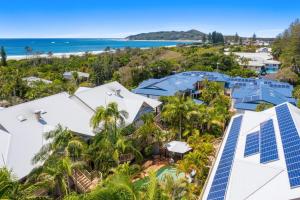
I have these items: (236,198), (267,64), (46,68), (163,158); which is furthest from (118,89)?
(267,64)

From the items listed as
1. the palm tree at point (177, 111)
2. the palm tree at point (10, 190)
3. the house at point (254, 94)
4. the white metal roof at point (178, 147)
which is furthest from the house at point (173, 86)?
the palm tree at point (10, 190)

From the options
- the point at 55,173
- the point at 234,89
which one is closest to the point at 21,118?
the point at 55,173

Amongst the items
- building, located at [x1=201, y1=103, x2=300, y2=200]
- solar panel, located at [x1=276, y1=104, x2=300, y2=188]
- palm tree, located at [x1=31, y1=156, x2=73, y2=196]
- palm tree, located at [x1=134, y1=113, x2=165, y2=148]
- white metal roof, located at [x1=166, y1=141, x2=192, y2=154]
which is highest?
solar panel, located at [x1=276, y1=104, x2=300, y2=188]

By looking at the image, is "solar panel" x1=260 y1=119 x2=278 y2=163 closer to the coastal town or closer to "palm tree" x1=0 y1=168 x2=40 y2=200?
the coastal town

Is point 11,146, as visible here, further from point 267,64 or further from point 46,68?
point 267,64

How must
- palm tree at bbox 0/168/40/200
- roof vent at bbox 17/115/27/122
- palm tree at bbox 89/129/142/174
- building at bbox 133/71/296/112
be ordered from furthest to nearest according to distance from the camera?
building at bbox 133/71/296/112, roof vent at bbox 17/115/27/122, palm tree at bbox 89/129/142/174, palm tree at bbox 0/168/40/200

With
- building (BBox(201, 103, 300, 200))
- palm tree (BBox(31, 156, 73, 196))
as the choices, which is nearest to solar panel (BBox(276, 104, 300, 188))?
building (BBox(201, 103, 300, 200))

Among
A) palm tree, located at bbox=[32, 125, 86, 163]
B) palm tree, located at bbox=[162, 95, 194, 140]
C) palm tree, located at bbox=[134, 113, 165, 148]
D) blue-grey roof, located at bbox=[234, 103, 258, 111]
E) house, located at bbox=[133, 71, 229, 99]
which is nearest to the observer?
palm tree, located at bbox=[32, 125, 86, 163]
